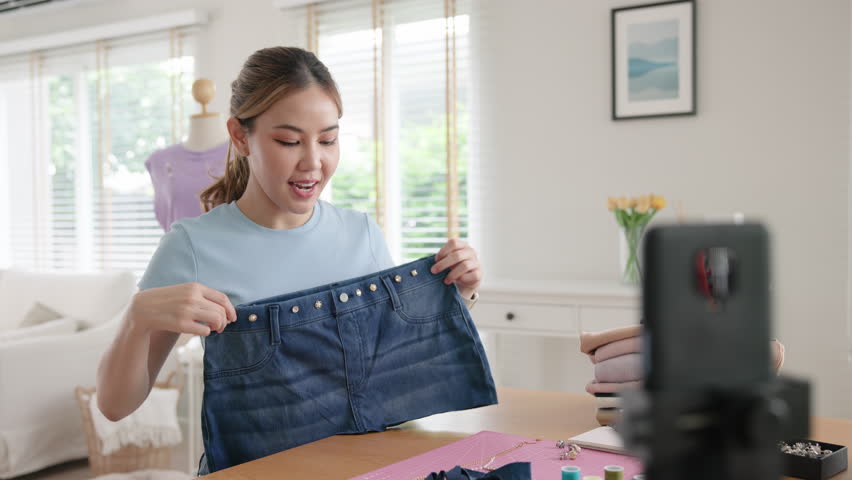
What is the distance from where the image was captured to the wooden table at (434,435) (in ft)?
3.93

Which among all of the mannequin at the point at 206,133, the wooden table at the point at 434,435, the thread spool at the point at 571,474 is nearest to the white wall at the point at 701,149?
the mannequin at the point at 206,133

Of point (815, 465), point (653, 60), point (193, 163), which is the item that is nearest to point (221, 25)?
point (193, 163)

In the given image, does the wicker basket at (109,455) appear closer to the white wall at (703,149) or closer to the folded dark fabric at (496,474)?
the white wall at (703,149)

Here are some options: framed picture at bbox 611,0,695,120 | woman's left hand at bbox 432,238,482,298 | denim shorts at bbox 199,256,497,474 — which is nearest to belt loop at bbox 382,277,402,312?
denim shorts at bbox 199,256,497,474

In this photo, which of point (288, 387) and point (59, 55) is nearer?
point (288, 387)

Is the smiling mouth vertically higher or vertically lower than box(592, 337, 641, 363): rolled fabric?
higher

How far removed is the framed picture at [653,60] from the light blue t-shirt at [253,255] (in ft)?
6.84

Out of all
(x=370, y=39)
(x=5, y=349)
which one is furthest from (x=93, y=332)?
(x=370, y=39)

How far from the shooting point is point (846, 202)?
9.91 feet

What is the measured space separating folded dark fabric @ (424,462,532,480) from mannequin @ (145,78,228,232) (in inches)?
105

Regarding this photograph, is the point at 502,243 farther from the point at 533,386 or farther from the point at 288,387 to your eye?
the point at 288,387

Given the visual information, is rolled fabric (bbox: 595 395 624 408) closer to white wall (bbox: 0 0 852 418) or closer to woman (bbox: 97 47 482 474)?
woman (bbox: 97 47 482 474)

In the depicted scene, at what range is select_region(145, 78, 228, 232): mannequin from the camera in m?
3.51

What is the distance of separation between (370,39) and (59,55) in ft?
8.65
